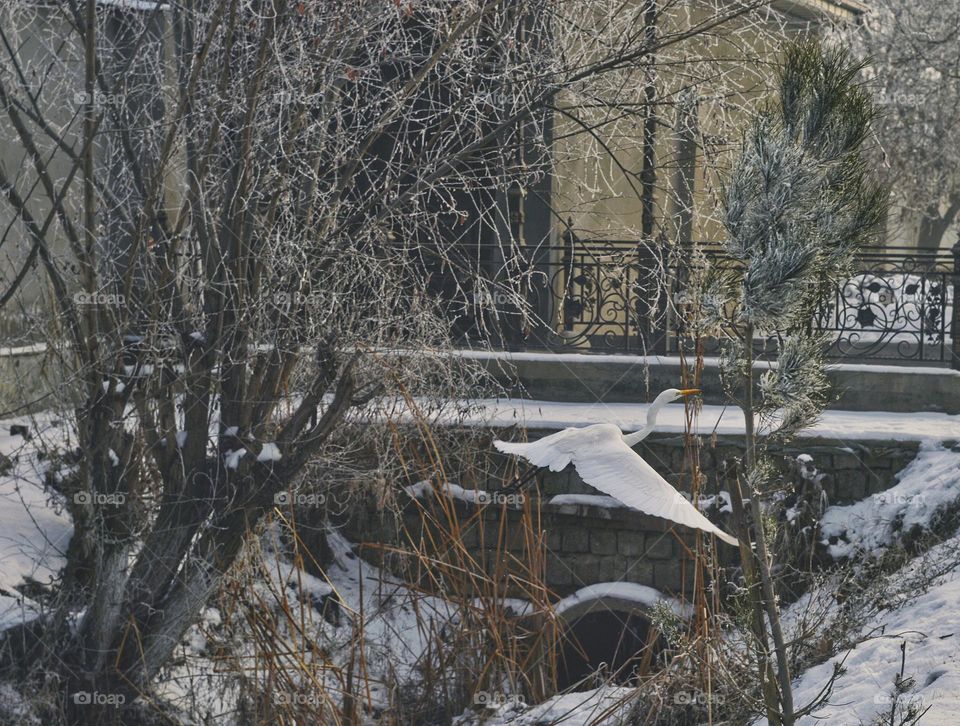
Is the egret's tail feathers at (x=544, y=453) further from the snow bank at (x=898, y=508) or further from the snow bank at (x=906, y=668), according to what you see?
the snow bank at (x=898, y=508)

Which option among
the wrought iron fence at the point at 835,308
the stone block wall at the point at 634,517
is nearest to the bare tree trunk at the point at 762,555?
the stone block wall at the point at 634,517

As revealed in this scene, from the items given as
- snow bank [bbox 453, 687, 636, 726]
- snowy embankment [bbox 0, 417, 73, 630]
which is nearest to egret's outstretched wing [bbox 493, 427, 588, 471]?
snow bank [bbox 453, 687, 636, 726]

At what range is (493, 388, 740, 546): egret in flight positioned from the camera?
3881 millimetres

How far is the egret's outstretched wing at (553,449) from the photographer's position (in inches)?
179

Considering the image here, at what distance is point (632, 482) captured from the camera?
13.7 feet

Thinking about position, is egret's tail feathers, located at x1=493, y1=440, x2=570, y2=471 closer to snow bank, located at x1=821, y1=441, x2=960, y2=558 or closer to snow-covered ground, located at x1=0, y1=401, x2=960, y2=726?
snow-covered ground, located at x1=0, y1=401, x2=960, y2=726

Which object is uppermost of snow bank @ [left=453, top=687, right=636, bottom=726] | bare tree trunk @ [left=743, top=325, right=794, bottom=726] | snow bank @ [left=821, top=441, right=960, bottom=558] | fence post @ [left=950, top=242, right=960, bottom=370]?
fence post @ [left=950, top=242, right=960, bottom=370]

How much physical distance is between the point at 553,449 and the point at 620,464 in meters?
0.40

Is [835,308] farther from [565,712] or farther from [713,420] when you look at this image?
[565,712]

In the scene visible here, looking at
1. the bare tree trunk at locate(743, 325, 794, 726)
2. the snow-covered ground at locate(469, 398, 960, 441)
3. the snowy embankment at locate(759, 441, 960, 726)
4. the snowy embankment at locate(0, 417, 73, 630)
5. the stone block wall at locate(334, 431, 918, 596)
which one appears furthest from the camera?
the snow-covered ground at locate(469, 398, 960, 441)

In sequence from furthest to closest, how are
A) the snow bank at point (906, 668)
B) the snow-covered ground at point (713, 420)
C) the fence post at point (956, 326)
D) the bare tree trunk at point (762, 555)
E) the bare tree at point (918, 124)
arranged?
the bare tree at point (918, 124) → the fence post at point (956, 326) → the snow-covered ground at point (713, 420) → the snow bank at point (906, 668) → the bare tree trunk at point (762, 555)

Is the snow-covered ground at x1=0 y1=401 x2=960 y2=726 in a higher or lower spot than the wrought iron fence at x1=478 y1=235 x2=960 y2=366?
lower

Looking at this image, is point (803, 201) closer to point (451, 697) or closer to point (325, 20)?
point (325, 20)

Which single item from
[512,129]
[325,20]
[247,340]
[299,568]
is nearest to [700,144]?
[512,129]
